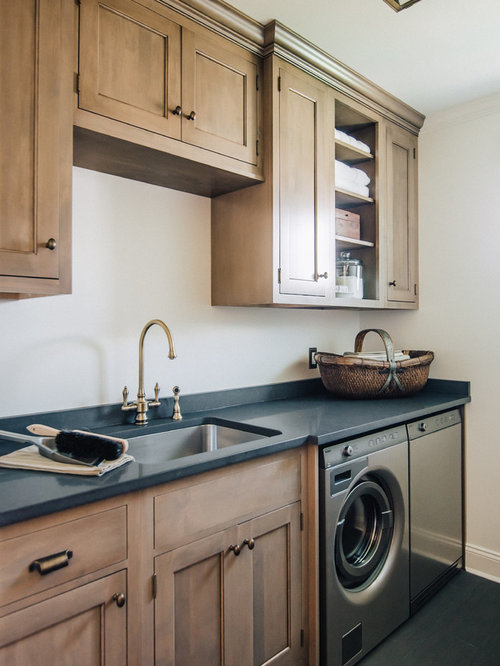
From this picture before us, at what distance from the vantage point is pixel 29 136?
49.5 inches

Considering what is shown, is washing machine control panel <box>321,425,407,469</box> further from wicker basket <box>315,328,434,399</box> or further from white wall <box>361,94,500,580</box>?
white wall <box>361,94,500,580</box>

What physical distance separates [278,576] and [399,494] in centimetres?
72

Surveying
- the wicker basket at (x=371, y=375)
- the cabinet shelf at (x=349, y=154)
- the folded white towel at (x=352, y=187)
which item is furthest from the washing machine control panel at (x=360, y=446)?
the cabinet shelf at (x=349, y=154)

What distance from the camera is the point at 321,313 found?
2.80 metres

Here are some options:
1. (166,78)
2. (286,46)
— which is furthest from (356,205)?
(166,78)

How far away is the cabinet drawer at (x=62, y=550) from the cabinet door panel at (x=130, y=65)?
1.21m

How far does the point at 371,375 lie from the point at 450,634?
1.16 m

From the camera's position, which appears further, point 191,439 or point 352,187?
point 352,187

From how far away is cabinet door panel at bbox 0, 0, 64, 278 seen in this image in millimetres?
1222

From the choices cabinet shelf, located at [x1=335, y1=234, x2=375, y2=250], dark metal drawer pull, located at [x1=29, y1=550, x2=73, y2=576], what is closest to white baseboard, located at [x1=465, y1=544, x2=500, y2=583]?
cabinet shelf, located at [x1=335, y1=234, x2=375, y2=250]

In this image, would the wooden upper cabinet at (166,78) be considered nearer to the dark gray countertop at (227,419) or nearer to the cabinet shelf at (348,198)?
the cabinet shelf at (348,198)

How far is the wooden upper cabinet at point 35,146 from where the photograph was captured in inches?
48.2

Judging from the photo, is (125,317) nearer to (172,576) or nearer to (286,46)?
(172,576)

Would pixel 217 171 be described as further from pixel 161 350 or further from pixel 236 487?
pixel 236 487
